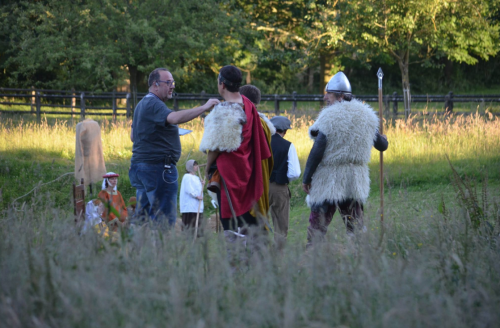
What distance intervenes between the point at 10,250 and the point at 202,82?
32.2 m

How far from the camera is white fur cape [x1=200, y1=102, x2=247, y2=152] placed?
4.04 metres

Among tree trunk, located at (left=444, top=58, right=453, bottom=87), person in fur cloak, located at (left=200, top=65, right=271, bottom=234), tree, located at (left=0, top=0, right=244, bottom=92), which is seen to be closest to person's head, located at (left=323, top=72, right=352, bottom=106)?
person in fur cloak, located at (left=200, top=65, right=271, bottom=234)

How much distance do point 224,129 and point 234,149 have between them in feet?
0.53

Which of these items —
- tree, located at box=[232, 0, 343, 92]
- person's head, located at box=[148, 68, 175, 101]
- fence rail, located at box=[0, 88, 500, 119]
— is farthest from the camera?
tree, located at box=[232, 0, 343, 92]

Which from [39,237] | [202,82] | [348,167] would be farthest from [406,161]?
[202,82]

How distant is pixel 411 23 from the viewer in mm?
17672

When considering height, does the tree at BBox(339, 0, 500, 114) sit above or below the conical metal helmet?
above

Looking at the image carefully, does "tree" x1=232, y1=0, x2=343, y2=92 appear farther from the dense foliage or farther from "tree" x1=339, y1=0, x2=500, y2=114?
"tree" x1=339, y1=0, x2=500, y2=114

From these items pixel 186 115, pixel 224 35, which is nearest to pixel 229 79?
pixel 186 115

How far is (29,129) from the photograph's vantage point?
1330 centimetres

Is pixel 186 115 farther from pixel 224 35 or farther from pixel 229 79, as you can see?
pixel 224 35

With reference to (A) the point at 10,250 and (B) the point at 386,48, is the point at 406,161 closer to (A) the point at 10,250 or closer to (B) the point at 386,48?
(A) the point at 10,250

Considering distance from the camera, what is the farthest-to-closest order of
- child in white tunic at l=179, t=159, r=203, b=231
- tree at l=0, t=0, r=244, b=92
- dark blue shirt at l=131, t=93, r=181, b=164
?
tree at l=0, t=0, r=244, b=92
child in white tunic at l=179, t=159, r=203, b=231
dark blue shirt at l=131, t=93, r=181, b=164

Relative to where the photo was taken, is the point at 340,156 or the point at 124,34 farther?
the point at 124,34
